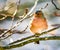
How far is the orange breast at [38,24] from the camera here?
164 cm

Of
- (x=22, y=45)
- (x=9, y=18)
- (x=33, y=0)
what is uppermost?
(x=33, y=0)

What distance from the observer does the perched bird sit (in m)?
1.64

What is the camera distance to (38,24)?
5.37 ft

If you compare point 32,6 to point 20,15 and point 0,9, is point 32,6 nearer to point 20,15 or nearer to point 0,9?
point 20,15

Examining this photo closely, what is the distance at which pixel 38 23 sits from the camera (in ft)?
5.37

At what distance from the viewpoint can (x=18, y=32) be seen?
1.64 m

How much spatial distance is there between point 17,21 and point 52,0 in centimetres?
35

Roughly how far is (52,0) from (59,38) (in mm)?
328

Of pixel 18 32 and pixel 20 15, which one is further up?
pixel 20 15

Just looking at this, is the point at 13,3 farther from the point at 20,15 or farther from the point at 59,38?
the point at 59,38

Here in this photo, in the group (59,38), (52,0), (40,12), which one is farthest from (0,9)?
(59,38)

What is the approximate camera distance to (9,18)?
1.66m

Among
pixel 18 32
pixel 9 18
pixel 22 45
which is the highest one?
pixel 9 18

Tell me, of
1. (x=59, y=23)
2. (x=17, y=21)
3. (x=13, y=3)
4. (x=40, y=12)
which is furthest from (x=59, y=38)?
(x=13, y=3)
